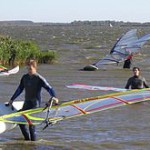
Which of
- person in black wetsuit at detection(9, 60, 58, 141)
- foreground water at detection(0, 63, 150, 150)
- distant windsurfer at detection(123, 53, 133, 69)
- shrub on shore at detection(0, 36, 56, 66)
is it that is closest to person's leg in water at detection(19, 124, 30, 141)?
foreground water at detection(0, 63, 150, 150)

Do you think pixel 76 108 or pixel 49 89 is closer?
pixel 49 89

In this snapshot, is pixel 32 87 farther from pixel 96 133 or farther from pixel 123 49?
pixel 123 49

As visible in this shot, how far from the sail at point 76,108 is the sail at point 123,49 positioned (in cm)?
1851

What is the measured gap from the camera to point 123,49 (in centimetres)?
3030

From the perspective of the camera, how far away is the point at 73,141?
11.1 meters

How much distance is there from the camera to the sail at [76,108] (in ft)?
32.9

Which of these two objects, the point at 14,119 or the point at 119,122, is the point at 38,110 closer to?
the point at 14,119

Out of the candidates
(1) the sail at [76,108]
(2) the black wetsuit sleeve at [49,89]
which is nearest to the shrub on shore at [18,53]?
(1) the sail at [76,108]

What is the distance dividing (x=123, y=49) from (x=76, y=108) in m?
20.2

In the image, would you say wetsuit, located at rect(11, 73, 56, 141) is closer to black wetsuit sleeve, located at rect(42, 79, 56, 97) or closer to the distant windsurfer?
black wetsuit sleeve, located at rect(42, 79, 56, 97)

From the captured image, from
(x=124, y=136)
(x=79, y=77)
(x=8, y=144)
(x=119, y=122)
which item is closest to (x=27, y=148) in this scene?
(x=8, y=144)

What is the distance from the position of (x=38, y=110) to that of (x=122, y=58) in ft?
65.9

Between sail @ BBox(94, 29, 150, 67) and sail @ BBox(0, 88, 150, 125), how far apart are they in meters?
18.5

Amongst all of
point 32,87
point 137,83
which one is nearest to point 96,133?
point 32,87
